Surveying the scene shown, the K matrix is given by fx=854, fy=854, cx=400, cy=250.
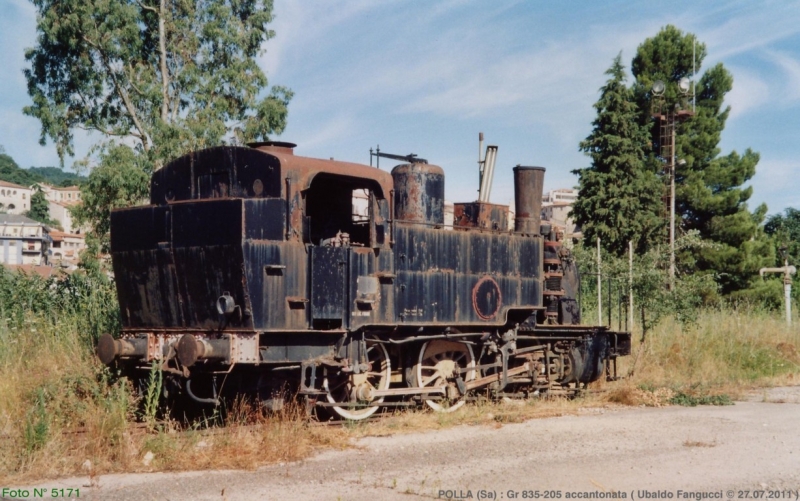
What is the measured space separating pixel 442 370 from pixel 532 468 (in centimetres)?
430

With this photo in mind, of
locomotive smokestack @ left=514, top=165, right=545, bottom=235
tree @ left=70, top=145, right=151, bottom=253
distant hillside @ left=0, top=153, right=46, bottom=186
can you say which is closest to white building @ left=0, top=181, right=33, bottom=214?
distant hillside @ left=0, top=153, right=46, bottom=186

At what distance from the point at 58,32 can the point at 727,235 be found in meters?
27.2

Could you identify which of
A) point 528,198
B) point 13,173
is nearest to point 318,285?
point 528,198

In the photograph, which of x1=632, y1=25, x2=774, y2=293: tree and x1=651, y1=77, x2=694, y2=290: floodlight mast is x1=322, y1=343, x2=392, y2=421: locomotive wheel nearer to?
x1=651, y1=77, x2=694, y2=290: floodlight mast

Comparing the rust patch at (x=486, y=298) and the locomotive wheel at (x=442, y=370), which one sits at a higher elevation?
the rust patch at (x=486, y=298)

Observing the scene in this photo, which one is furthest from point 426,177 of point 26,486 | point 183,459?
point 26,486

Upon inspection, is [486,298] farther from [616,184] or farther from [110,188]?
[616,184]

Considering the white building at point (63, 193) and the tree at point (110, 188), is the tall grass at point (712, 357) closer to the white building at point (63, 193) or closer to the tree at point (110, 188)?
the tree at point (110, 188)

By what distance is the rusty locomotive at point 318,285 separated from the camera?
9977 mm

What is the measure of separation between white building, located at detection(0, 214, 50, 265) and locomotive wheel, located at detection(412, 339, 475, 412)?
8311 cm

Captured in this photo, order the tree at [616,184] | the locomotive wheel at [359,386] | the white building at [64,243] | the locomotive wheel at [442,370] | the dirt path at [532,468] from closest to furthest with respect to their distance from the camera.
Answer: the dirt path at [532,468]
the locomotive wheel at [359,386]
the locomotive wheel at [442,370]
the tree at [616,184]
the white building at [64,243]

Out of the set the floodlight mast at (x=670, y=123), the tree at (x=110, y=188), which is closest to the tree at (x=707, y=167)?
the floodlight mast at (x=670, y=123)

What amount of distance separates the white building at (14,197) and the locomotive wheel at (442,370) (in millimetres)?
131881

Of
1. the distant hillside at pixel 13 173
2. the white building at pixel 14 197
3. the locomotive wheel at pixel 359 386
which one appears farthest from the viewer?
the distant hillside at pixel 13 173
